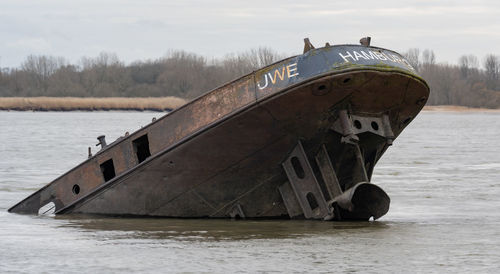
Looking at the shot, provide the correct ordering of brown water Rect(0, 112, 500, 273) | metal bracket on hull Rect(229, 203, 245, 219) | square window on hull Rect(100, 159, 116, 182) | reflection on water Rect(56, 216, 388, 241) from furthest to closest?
1. square window on hull Rect(100, 159, 116, 182)
2. metal bracket on hull Rect(229, 203, 245, 219)
3. reflection on water Rect(56, 216, 388, 241)
4. brown water Rect(0, 112, 500, 273)

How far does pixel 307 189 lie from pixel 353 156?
0.79 meters

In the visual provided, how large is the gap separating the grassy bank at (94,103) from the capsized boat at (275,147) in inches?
1747

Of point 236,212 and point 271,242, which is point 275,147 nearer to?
point 236,212

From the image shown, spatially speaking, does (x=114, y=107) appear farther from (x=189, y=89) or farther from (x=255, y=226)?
(x=255, y=226)

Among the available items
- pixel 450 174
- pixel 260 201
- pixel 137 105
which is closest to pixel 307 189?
pixel 260 201

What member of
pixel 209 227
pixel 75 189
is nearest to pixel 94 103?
pixel 75 189

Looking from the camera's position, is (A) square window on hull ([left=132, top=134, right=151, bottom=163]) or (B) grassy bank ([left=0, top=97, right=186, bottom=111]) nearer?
(A) square window on hull ([left=132, top=134, right=151, bottom=163])

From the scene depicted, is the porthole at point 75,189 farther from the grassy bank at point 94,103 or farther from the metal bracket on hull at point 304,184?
the grassy bank at point 94,103

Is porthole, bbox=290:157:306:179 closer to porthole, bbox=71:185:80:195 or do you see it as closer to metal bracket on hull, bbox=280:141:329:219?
metal bracket on hull, bbox=280:141:329:219

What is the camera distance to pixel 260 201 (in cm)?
1283

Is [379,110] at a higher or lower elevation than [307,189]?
higher

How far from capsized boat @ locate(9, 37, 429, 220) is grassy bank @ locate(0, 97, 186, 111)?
146 ft

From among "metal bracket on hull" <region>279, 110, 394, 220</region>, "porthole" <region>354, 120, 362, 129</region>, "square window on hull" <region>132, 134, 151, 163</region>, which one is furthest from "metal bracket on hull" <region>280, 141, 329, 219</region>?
"square window on hull" <region>132, 134, 151, 163</region>

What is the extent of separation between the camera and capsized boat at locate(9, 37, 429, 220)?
463 inches
